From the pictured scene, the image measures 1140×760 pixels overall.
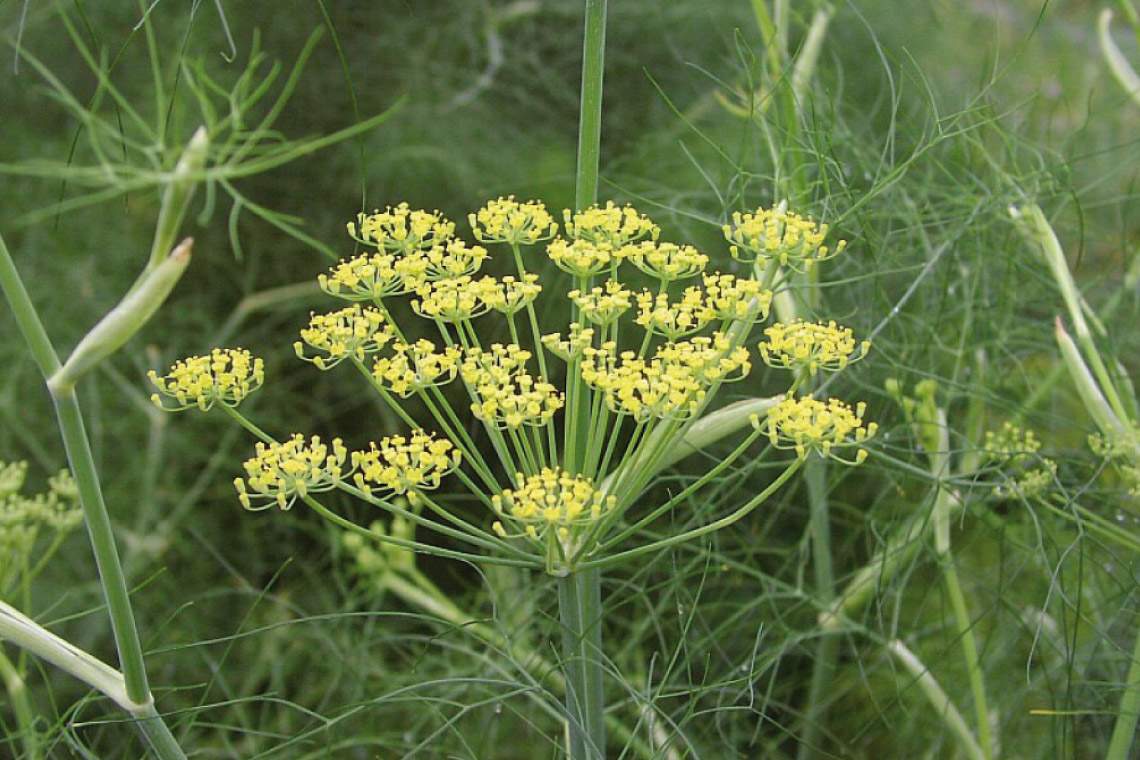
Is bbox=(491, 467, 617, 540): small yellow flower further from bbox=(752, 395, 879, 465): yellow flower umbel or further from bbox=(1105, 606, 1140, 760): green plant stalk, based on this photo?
bbox=(1105, 606, 1140, 760): green plant stalk

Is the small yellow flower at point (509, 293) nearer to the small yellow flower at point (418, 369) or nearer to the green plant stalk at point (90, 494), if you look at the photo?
the small yellow flower at point (418, 369)

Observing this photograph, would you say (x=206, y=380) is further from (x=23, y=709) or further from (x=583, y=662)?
(x=23, y=709)

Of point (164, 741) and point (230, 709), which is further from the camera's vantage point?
point (230, 709)

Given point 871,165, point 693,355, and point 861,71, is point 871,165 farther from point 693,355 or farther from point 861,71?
point 861,71

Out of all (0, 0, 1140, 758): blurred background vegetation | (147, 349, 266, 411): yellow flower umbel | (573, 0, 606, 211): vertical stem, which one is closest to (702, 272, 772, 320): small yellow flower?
(573, 0, 606, 211): vertical stem

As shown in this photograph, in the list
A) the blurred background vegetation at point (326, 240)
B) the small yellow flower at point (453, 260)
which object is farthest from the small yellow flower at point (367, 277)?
the blurred background vegetation at point (326, 240)

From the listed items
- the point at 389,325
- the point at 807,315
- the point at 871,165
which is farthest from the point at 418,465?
the point at 871,165

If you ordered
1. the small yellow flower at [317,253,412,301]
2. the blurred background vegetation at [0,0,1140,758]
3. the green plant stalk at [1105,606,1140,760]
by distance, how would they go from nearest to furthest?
the small yellow flower at [317,253,412,301] → the green plant stalk at [1105,606,1140,760] → the blurred background vegetation at [0,0,1140,758]
